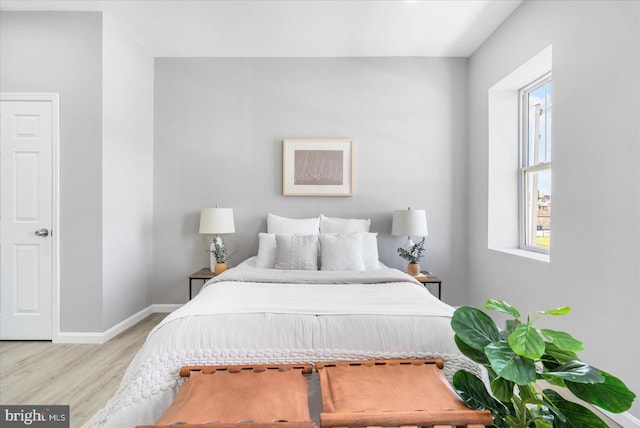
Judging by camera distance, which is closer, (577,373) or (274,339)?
(577,373)

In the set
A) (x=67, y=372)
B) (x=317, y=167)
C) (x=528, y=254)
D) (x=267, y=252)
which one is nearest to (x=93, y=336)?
(x=67, y=372)

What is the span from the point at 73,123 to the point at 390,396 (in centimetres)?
331

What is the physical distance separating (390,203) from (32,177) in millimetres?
3397

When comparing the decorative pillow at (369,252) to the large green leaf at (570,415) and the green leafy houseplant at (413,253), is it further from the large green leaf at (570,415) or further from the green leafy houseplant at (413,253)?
the large green leaf at (570,415)

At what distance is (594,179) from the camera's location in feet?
6.91

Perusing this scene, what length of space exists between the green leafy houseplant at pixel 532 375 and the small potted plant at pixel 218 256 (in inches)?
107

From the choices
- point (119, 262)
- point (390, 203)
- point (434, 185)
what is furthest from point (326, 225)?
point (119, 262)

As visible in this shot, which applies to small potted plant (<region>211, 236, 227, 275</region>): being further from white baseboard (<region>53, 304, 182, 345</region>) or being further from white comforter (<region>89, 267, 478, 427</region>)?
white comforter (<region>89, 267, 478, 427</region>)

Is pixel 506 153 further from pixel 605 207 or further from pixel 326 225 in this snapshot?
pixel 326 225

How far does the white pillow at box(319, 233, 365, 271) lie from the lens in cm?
304

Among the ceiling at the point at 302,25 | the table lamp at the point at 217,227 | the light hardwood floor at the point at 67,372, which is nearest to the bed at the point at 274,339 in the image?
the light hardwood floor at the point at 67,372

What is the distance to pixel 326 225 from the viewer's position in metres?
3.66

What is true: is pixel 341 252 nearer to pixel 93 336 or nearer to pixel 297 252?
pixel 297 252

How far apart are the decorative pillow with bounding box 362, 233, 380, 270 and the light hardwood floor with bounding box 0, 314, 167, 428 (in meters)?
2.10
